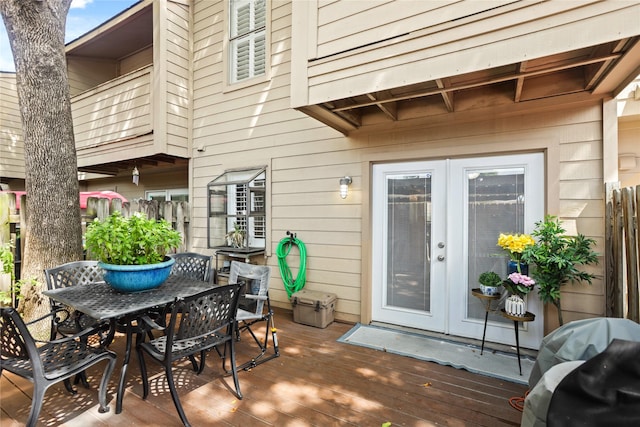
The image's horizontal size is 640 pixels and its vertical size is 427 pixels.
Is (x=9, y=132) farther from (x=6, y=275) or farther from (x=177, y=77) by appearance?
(x=6, y=275)

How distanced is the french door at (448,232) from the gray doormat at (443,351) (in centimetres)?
21

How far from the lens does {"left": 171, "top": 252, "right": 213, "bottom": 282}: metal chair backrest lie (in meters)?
3.65

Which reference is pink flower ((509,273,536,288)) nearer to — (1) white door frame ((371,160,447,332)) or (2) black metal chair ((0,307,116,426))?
(1) white door frame ((371,160,447,332))

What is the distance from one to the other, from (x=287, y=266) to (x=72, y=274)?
2.51 metres

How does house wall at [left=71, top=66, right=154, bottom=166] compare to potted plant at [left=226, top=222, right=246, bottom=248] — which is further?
house wall at [left=71, top=66, right=154, bottom=166]

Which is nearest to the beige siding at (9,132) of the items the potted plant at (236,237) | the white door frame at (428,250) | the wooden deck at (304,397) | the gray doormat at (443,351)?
the potted plant at (236,237)

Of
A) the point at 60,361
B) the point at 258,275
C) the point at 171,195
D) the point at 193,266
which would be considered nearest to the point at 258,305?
the point at 258,275

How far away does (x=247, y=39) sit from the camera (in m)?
5.04

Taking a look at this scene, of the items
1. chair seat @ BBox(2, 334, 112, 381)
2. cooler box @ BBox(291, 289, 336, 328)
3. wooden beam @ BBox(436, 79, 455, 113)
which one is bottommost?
cooler box @ BBox(291, 289, 336, 328)

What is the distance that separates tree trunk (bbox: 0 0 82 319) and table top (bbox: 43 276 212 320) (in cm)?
114

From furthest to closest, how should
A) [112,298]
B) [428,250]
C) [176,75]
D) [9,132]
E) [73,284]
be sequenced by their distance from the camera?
[9,132] → [176,75] → [428,250] → [73,284] → [112,298]

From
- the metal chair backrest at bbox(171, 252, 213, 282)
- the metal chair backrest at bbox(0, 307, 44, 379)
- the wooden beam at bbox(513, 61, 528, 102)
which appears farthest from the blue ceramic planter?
the wooden beam at bbox(513, 61, 528, 102)

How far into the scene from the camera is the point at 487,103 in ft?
10.6

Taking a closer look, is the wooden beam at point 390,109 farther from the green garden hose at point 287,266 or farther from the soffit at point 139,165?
the soffit at point 139,165
